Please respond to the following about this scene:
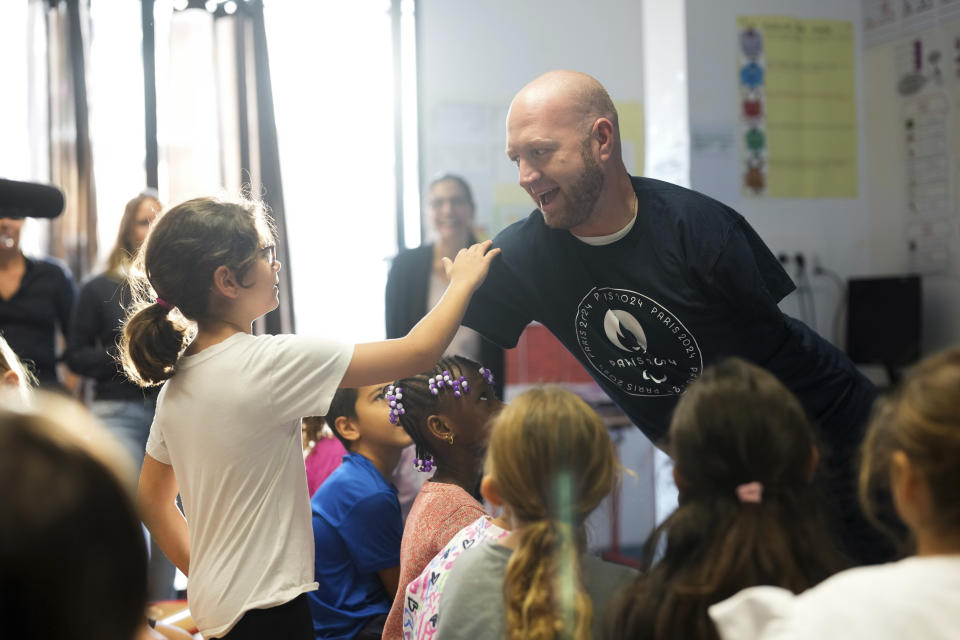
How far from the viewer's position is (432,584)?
1.53 m

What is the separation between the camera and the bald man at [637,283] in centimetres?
186

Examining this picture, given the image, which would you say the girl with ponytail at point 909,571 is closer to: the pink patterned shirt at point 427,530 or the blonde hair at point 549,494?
the blonde hair at point 549,494

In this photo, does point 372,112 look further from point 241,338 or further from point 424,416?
point 241,338

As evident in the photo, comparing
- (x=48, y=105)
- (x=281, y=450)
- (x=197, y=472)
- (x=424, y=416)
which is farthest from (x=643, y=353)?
(x=48, y=105)

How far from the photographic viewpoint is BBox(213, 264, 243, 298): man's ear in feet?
5.04

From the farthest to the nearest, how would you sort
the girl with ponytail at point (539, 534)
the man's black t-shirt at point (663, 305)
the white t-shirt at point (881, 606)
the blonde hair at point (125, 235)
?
1. the blonde hair at point (125, 235)
2. the man's black t-shirt at point (663, 305)
3. the girl with ponytail at point (539, 534)
4. the white t-shirt at point (881, 606)

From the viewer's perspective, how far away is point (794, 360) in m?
1.93

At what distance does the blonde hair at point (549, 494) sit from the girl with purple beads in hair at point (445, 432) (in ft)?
1.62

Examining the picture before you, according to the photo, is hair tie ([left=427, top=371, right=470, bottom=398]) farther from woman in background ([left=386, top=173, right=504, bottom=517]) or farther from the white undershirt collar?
woman in background ([left=386, top=173, right=504, bottom=517])

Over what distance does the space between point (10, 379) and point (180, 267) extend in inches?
17.3

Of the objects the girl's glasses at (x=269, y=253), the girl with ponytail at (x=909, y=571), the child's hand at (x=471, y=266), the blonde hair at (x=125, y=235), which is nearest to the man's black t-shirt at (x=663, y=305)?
the child's hand at (x=471, y=266)

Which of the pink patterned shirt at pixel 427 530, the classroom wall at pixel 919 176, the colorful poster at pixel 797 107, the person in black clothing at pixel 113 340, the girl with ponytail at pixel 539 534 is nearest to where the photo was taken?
the girl with ponytail at pixel 539 534

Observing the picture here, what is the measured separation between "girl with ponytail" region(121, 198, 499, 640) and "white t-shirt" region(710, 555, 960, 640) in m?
0.74

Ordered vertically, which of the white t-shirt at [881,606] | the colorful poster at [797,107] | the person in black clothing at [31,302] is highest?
the colorful poster at [797,107]
